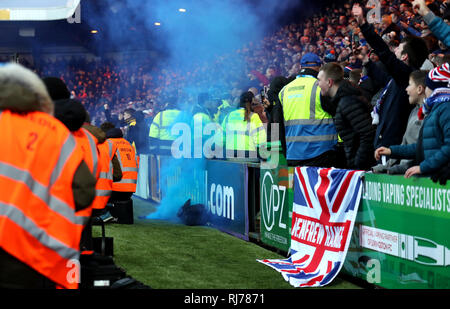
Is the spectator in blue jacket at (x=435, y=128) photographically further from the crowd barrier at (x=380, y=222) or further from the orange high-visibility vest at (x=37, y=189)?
the orange high-visibility vest at (x=37, y=189)

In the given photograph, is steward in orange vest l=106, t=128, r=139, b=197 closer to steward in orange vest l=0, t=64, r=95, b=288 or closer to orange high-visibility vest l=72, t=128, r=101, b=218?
orange high-visibility vest l=72, t=128, r=101, b=218

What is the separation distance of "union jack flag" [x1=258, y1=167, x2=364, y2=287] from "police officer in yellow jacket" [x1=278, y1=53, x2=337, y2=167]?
0.34 metres

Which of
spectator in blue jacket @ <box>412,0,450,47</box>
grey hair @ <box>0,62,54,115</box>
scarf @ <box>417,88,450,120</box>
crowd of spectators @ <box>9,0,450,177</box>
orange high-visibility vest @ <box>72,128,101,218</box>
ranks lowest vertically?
orange high-visibility vest @ <box>72,128,101,218</box>

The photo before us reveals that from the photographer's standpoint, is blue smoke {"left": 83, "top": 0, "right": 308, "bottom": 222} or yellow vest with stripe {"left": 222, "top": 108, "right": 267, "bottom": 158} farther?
blue smoke {"left": 83, "top": 0, "right": 308, "bottom": 222}

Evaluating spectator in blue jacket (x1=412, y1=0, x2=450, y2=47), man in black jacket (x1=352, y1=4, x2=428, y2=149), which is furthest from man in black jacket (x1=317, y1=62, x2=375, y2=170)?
spectator in blue jacket (x1=412, y1=0, x2=450, y2=47)

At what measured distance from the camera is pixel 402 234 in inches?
234

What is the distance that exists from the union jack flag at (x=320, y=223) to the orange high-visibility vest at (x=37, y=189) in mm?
3591

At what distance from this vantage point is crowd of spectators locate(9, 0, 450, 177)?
8891 millimetres

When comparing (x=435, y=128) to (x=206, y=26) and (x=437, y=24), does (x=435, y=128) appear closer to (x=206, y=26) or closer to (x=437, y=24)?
(x=437, y=24)

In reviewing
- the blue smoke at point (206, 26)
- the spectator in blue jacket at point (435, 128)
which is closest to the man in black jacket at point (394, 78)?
the spectator in blue jacket at point (435, 128)

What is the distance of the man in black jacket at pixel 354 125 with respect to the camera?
23.4 feet

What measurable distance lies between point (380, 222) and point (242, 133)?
5.16 meters
